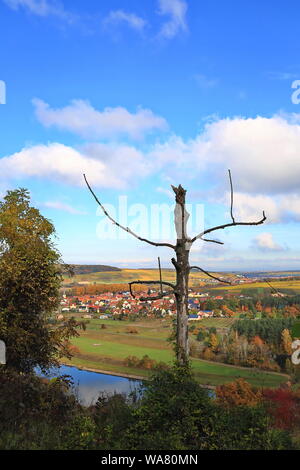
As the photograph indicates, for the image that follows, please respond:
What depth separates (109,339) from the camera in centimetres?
8794

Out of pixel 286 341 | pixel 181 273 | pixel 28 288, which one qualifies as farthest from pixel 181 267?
pixel 286 341

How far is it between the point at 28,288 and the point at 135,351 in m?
70.1

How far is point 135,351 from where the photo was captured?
78.6 m

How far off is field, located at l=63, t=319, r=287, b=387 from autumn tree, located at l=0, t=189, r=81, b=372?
119ft

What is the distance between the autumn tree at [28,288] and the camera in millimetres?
12414

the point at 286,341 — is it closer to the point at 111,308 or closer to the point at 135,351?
the point at 135,351

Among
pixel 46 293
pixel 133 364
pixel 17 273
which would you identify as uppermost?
pixel 17 273

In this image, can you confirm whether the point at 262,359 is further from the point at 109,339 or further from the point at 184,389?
the point at 184,389

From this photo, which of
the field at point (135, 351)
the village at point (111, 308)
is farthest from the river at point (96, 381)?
the village at point (111, 308)

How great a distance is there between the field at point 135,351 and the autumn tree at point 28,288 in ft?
119

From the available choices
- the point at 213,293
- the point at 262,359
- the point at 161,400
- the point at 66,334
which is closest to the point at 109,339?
the point at 262,359

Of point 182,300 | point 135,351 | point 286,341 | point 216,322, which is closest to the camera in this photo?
point 182,300

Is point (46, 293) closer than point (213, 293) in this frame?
Yes
